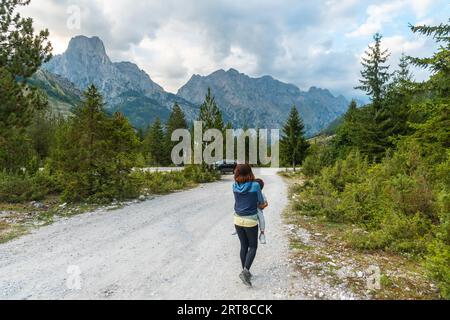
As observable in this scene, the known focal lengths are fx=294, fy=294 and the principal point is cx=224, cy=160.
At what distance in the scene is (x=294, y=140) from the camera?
148 ft

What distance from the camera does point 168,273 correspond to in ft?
19.9

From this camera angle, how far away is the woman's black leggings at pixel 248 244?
5.61 m

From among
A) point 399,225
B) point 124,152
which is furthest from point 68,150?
point 399,225

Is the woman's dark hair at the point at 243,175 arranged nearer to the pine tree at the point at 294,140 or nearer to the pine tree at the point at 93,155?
the pine tree at the point at 93,155

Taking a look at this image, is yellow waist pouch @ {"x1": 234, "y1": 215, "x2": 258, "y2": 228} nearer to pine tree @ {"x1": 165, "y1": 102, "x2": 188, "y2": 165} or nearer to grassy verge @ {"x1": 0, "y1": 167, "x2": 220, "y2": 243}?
grassy verge @ {"x1": 0, "y1": 167, "x2": 220, "y2": 243}

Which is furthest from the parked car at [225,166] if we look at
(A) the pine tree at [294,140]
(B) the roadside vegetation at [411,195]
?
(B) the roadside vegetation at [411,195]

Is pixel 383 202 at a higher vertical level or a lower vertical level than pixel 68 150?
lower

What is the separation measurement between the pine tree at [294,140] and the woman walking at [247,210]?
1566 inches

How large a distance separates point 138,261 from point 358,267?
16.3 feet

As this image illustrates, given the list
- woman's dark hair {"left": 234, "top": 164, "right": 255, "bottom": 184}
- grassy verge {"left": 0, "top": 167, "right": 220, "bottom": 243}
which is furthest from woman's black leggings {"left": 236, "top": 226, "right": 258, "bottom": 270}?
grassy verge {"left": 0, "top": 167, "right": 220, "bottom": 243}

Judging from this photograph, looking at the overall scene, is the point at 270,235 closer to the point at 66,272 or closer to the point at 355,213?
the point at 355,213

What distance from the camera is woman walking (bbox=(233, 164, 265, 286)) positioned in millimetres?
5656

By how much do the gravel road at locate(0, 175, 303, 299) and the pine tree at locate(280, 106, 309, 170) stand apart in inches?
1360
